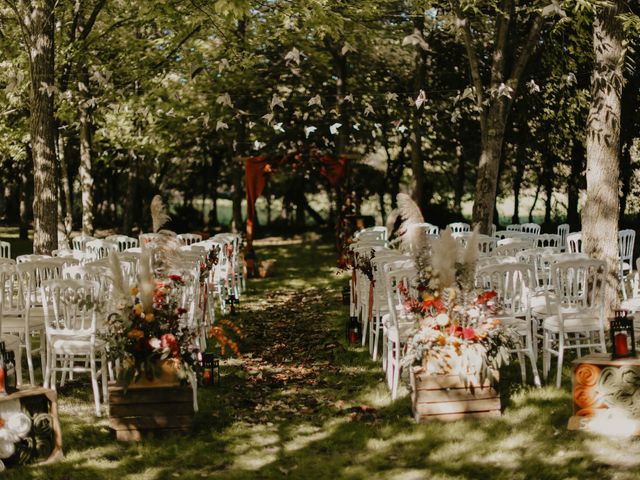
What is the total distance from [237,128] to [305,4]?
11.3 metres

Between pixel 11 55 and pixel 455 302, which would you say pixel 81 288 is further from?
pixel 11 55

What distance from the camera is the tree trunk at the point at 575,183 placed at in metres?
21.9

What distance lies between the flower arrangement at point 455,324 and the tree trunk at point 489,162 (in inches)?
286

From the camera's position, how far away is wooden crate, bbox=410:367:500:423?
645cm

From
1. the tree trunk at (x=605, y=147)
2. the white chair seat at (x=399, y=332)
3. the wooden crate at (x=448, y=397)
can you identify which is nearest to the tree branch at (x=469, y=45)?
the tree trunk at (x=605, y=147)

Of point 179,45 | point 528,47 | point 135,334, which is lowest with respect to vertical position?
point 135,334

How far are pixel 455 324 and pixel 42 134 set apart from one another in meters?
7.57

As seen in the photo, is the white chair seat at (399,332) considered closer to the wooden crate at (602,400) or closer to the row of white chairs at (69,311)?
the wooden crate at (602,400)

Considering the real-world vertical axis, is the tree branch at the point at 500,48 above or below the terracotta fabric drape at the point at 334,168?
above

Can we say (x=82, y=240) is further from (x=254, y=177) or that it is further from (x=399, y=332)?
(x=399, y=332)

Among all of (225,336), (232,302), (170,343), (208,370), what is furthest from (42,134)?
(170,343)

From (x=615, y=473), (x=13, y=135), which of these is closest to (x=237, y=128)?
(x=13, y=135)

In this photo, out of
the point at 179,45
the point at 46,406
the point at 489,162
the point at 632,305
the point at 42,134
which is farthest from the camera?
the point at 179,45

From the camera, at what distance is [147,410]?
6.29 meters
